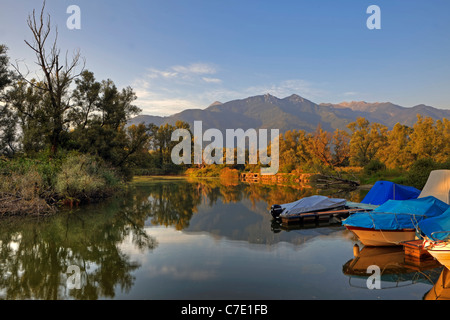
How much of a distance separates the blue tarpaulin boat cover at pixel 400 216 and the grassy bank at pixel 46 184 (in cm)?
1529

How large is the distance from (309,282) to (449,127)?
1894 inches

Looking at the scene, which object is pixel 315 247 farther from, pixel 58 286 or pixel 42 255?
pixel 42 255

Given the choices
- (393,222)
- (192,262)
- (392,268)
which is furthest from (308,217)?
(192,262)

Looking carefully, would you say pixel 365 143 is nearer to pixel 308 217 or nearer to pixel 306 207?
pixel 306 207

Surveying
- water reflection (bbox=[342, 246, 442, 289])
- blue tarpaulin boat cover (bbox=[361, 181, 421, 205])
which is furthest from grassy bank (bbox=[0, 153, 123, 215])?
blue tarpaulin boat cover (bbox=[361, 181, 421, 205])

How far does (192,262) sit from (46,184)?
42.4ft

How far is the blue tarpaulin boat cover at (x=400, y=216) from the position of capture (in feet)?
33.1

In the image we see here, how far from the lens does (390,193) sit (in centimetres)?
1575

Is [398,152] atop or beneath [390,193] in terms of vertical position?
atop

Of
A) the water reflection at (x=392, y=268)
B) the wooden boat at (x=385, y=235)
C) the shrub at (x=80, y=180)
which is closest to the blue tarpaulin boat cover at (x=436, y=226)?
the water reflection at (x=392, y=268)

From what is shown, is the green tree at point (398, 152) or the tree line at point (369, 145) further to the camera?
the green tree at point (398, 152)

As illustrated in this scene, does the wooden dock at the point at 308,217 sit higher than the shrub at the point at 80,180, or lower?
lower

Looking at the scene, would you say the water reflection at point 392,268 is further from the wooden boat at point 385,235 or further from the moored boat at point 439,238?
the moored boat at point 439,238

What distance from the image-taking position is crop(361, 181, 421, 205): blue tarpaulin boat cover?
15516 millimetres
